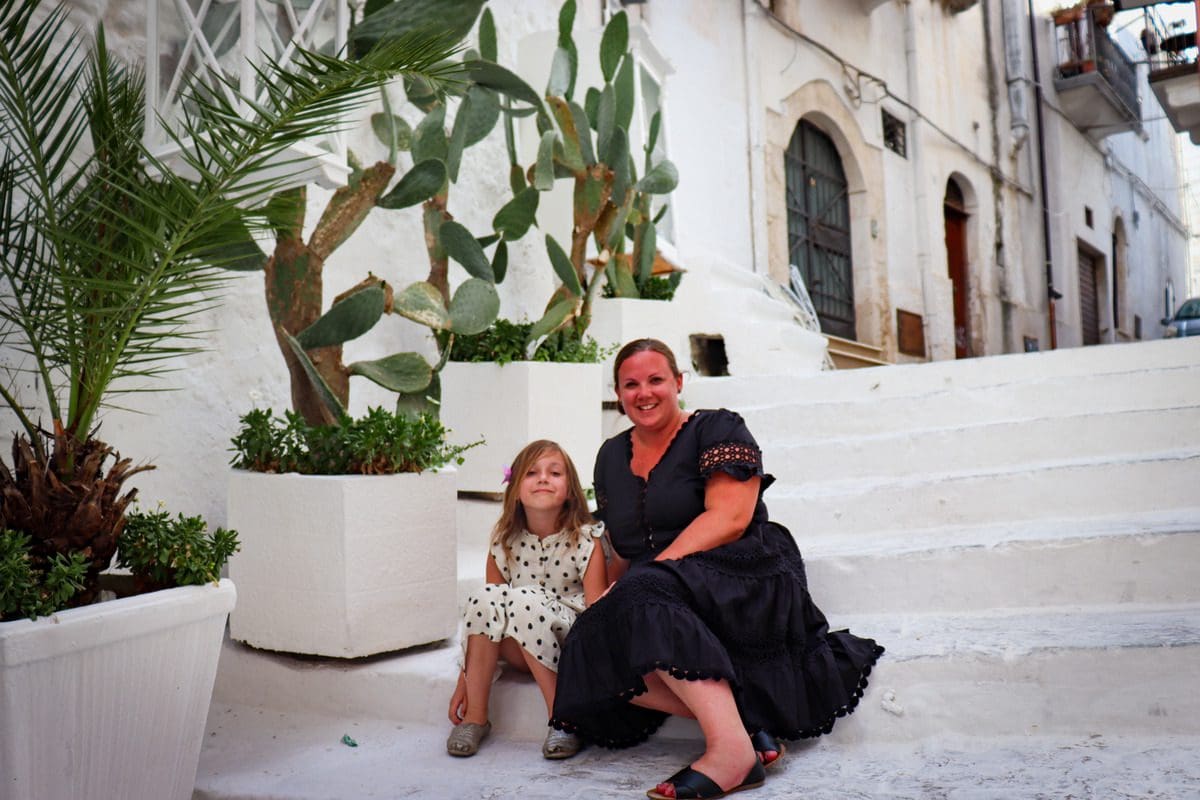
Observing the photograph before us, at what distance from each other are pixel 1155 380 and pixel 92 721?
10.5 feet

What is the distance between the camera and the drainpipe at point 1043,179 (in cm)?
1222

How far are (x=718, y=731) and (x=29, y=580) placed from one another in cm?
125

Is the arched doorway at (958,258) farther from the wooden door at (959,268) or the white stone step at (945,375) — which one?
the white stone step at (945,375)

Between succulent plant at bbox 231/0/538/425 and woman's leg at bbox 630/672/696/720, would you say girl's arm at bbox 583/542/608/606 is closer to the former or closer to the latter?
woman's leg at bbox 630/672/696/720

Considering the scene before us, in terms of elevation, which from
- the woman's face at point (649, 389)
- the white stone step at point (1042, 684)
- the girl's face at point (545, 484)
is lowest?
the white stone step at point (1042, 684)

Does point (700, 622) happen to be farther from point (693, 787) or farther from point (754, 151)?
point (754, 151)

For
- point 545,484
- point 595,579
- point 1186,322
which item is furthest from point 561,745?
point 1186,322

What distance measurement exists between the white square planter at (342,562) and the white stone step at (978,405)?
1470mm

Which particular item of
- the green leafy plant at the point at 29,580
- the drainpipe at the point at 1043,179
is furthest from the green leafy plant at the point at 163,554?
the drainpipe at the point at 1043,179

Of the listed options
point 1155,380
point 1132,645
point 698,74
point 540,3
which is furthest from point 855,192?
point 1132,645

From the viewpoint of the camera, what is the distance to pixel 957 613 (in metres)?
2.60

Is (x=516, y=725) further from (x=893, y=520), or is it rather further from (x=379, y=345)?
(x=379, y=345)

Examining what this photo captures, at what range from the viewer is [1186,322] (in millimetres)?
13445

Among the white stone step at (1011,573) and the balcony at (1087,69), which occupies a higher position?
the balcony at (1087,69)
